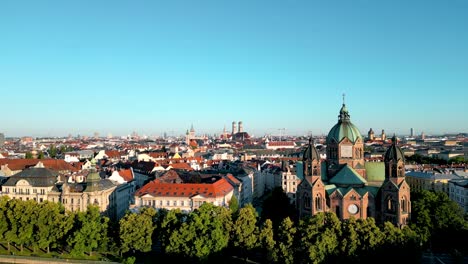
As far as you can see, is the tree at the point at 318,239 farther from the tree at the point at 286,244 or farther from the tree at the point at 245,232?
the tree at the point at 245,232

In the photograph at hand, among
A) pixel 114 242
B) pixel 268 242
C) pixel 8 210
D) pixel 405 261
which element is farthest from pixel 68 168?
pixel 405 261

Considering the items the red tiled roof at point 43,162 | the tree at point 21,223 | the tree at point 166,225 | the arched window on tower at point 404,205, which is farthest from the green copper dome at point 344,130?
the red tiled roof at point 43,162

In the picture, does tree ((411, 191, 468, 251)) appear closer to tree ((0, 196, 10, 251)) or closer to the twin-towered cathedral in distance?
the twin-towered cathedral in distance

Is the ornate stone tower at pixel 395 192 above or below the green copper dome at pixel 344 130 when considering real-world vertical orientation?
below

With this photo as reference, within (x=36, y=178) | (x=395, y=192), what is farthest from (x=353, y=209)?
(x=36, y=178)

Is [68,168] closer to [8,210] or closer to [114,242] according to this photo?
[8,210]

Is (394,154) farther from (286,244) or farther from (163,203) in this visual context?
(163,203)

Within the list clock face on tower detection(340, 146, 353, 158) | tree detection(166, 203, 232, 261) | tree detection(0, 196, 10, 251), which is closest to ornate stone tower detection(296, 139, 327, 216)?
clock face on tower detection(340, 146, 353, 158)
